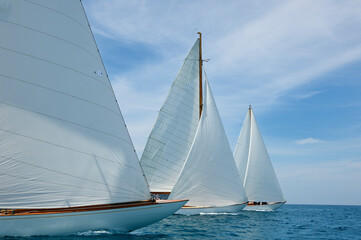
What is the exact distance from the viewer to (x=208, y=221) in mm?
22297

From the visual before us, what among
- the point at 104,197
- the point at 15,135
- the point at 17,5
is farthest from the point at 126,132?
the point at 17,5

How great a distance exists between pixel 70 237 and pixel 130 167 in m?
3.61

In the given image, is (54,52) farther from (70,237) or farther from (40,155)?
(70,237)

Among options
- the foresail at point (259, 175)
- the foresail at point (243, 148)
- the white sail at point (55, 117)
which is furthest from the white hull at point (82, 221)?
the foresail at point (243, 148)

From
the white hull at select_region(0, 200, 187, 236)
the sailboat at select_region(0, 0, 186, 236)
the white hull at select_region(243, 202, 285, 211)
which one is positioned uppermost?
the sailboat at select_region(0, 0, 186, 236)

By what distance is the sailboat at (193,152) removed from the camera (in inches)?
980

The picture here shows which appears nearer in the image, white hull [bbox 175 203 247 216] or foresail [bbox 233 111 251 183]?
white hull [bbox 175 203 247 216]

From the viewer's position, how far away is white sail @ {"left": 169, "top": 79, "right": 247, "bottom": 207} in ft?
79.6

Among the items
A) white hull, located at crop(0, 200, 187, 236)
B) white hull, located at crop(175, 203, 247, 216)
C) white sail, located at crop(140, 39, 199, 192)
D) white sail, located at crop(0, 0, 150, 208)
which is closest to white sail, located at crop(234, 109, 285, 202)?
white hull, located at crop(175, 203, 247, 216)

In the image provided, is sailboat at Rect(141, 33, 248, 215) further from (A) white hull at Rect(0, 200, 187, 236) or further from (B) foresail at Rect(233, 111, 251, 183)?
(B) foresail at Rect(233, 111, 251, 183)

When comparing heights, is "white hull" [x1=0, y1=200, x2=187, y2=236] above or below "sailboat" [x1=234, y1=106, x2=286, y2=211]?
below

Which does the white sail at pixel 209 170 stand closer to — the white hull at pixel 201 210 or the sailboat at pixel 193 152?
the sailboat at pixel 193 152

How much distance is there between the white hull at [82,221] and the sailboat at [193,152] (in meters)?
10.00

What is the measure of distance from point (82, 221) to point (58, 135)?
3.53 m
